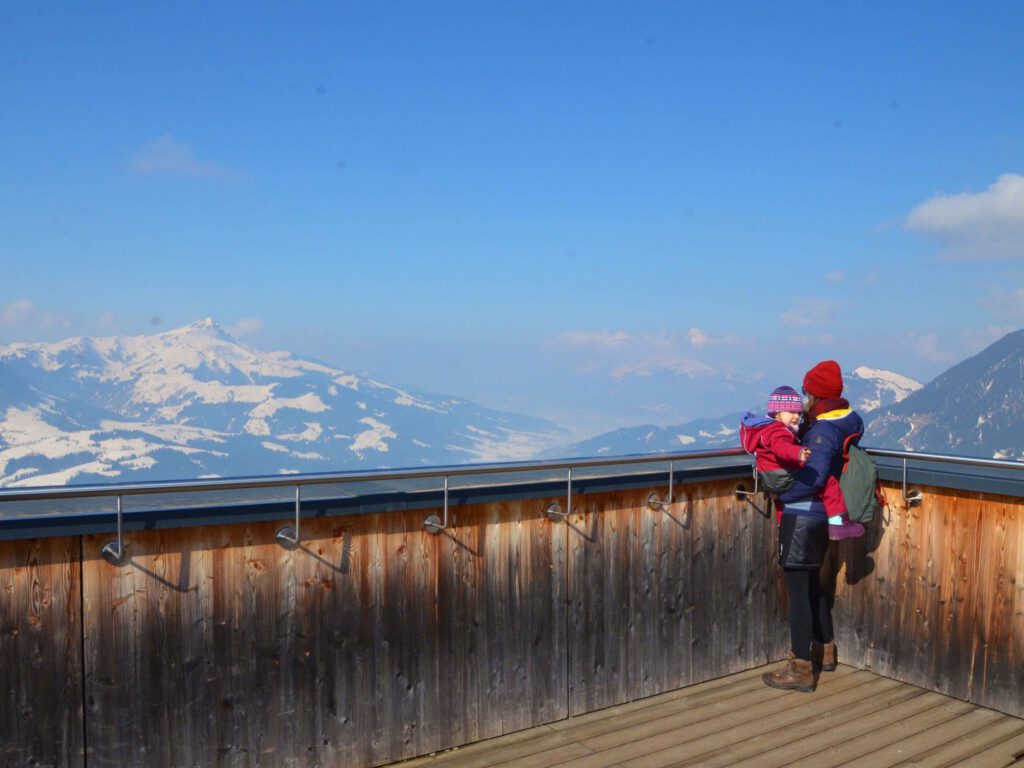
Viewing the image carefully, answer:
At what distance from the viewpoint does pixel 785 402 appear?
4613mm

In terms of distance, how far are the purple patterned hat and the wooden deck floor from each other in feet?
5.13

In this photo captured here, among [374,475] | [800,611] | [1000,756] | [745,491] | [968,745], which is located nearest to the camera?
[374,475]

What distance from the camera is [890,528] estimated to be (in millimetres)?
5066

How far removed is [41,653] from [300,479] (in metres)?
1.06

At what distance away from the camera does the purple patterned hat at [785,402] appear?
4.61 meters

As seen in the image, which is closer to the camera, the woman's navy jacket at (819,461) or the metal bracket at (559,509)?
the metal bracket at (559,509)

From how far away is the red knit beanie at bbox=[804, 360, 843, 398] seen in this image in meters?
4.62

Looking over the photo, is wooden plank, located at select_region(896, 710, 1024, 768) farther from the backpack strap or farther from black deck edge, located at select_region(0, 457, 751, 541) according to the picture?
black deck edge, located at select_region(0, 457, 751, 541)

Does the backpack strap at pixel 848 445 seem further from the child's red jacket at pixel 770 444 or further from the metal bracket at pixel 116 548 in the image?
the metal bracket at pixel 116 548

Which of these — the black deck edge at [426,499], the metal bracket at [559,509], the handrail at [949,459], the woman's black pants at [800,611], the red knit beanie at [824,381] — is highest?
the red knit beanie at [824,381]

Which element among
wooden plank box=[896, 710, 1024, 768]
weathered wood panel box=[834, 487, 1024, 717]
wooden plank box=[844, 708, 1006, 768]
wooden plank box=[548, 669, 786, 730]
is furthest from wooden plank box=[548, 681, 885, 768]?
wooden plank box=[896, 710, 1024, 768]

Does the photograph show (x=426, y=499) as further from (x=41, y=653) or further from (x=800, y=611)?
(x=800, y=611)

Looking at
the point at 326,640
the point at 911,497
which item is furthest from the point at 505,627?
the point at 911,497

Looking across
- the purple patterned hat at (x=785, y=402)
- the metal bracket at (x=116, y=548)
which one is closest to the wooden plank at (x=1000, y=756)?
the purple patterned hat at (x=785, y=402)
